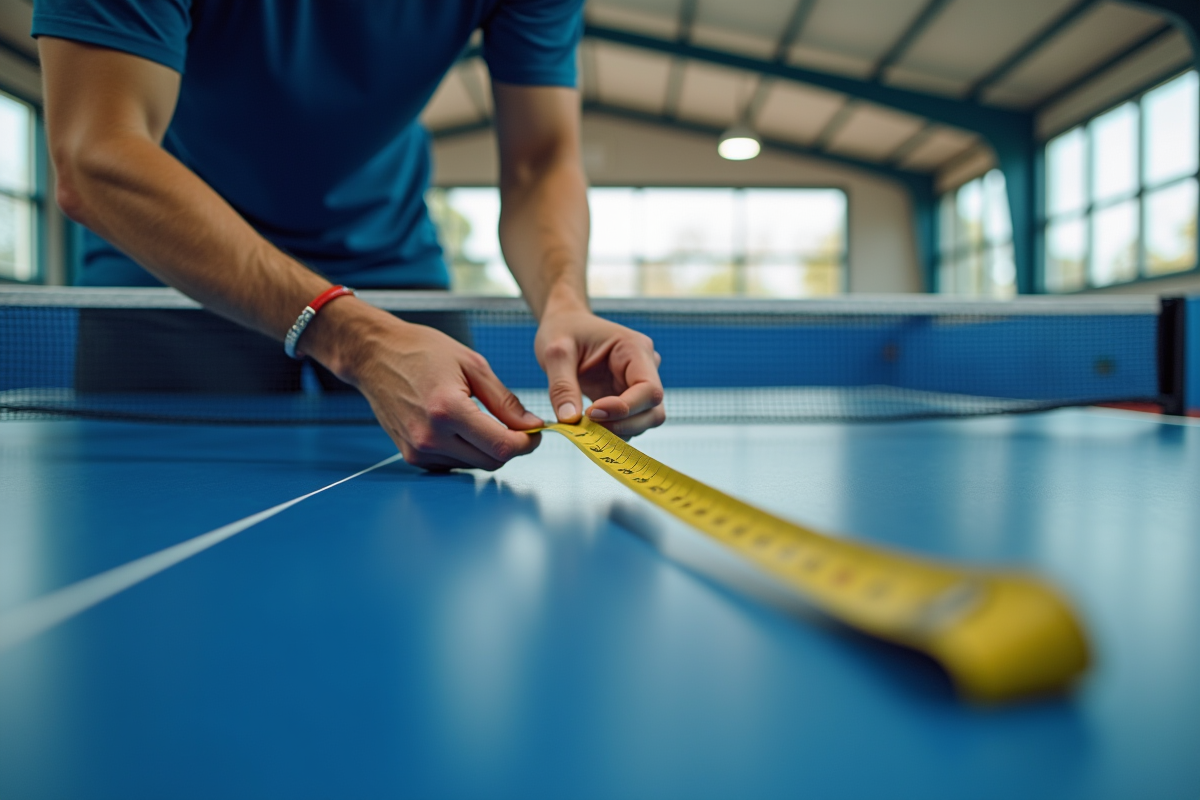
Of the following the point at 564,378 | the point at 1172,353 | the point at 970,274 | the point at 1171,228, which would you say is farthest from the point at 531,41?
the point at 970,274

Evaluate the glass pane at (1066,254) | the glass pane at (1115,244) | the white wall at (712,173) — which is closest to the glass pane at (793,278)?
the white wall at (712,173)

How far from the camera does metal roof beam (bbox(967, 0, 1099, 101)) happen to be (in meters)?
5.82

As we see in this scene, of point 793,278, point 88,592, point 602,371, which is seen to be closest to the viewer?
point 88,592

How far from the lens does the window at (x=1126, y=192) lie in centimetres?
599

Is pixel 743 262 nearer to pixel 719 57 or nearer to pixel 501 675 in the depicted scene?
pixel 719 57

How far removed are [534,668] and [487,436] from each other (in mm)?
431

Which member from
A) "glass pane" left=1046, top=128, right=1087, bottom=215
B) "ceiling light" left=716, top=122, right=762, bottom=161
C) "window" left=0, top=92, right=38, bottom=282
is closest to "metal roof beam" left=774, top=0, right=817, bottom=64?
"ceiling light" left=716, top=122, right=762, bottom=161

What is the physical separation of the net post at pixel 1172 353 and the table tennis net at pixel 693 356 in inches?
0.4

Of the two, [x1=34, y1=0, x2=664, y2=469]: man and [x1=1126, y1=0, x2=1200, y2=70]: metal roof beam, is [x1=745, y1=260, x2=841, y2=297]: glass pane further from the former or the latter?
[x1=34, y1=0, x2=664, y2=469]: man

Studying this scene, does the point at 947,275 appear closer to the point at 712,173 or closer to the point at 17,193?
the point at 712,173

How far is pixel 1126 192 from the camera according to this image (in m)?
6.61

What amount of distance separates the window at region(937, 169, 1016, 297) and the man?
8.46 meters

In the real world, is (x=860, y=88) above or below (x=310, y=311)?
above

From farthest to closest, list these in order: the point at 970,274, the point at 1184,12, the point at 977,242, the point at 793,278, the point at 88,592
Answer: the point at 793,278, the point at 970,274, the point at 977,242, the point at 1184,12, the point at 88,592
